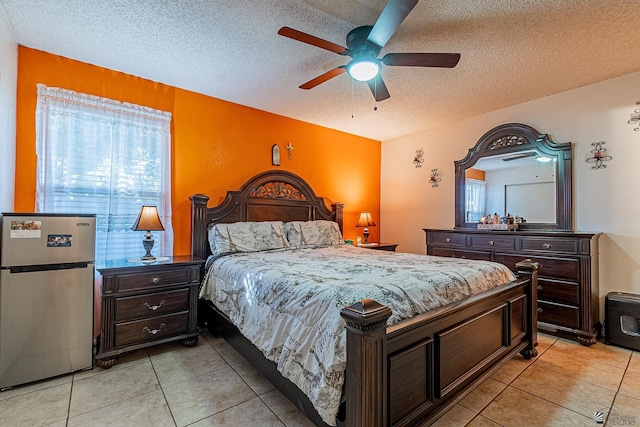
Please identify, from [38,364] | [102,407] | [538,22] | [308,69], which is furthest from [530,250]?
[38,364]

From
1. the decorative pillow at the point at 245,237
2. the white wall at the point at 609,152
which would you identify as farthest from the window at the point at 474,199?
the decorative pillow at the point at 245,237

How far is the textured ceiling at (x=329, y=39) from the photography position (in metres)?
2.05

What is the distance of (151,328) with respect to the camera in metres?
2.56

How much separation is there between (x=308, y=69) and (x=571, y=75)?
2.60 m

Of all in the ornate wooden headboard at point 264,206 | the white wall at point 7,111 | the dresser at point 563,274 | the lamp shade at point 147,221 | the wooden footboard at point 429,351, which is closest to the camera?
the wooden footboard at point 429,351

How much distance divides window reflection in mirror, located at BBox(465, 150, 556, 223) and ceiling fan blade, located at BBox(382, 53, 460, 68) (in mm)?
2242

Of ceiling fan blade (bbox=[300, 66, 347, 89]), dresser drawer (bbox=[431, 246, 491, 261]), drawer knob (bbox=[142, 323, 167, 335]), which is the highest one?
ceiling fan blade (bbox=[300, 66, 347, 89])

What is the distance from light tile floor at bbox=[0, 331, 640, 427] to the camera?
1763mm

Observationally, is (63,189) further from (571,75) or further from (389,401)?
(571,75)

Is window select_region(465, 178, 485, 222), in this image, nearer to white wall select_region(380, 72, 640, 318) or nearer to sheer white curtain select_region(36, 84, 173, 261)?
white wall select_region(380, 72, 640, 318)

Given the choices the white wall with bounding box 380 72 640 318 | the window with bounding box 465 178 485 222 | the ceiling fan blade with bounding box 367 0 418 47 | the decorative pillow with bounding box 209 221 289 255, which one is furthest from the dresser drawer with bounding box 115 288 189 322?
the white wall with bounding box 380 72 640 318

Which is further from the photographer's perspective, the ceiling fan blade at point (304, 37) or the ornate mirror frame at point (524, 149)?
the ornate mirror frame at point (524, 149)

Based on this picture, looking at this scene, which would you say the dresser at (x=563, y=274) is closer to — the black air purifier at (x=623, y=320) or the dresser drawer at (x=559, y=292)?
the dresser drawer at (x=559, y=292)

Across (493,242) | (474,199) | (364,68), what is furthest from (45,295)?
(474,199)
